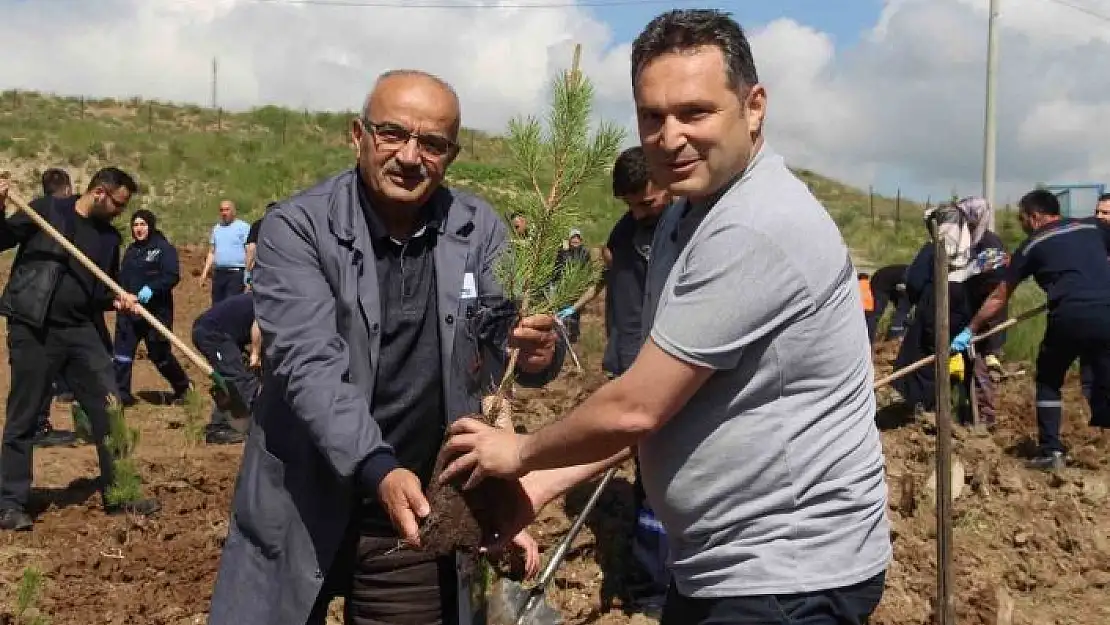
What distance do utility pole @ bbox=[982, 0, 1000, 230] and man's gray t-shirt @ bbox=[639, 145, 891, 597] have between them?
15113 mm

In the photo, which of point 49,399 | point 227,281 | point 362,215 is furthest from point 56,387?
point 362,215

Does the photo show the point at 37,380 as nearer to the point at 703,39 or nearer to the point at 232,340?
the point at 232,340

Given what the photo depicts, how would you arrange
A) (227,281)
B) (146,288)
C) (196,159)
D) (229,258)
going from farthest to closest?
(196,159) → (227,281) → (229,258) → (146,288)

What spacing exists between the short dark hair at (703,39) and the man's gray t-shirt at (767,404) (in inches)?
6.1

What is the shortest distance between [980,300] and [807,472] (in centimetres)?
705

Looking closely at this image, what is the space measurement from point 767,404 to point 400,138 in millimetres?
1022

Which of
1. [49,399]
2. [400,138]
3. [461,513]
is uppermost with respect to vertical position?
[400,138]

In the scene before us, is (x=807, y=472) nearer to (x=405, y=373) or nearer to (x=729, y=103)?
(x=729, y=103)

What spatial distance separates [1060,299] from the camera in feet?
24.1

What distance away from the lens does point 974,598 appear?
5.68 metres

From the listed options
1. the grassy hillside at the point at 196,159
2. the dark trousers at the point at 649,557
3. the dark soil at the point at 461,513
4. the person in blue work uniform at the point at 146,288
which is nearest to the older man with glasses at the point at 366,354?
the dark soil at the point at 461,513

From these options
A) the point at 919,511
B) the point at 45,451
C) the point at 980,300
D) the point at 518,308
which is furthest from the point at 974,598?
the point at 45,451

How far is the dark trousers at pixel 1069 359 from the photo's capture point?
7.27 metres

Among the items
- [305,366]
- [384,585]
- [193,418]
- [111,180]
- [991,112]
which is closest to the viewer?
[305,366]
